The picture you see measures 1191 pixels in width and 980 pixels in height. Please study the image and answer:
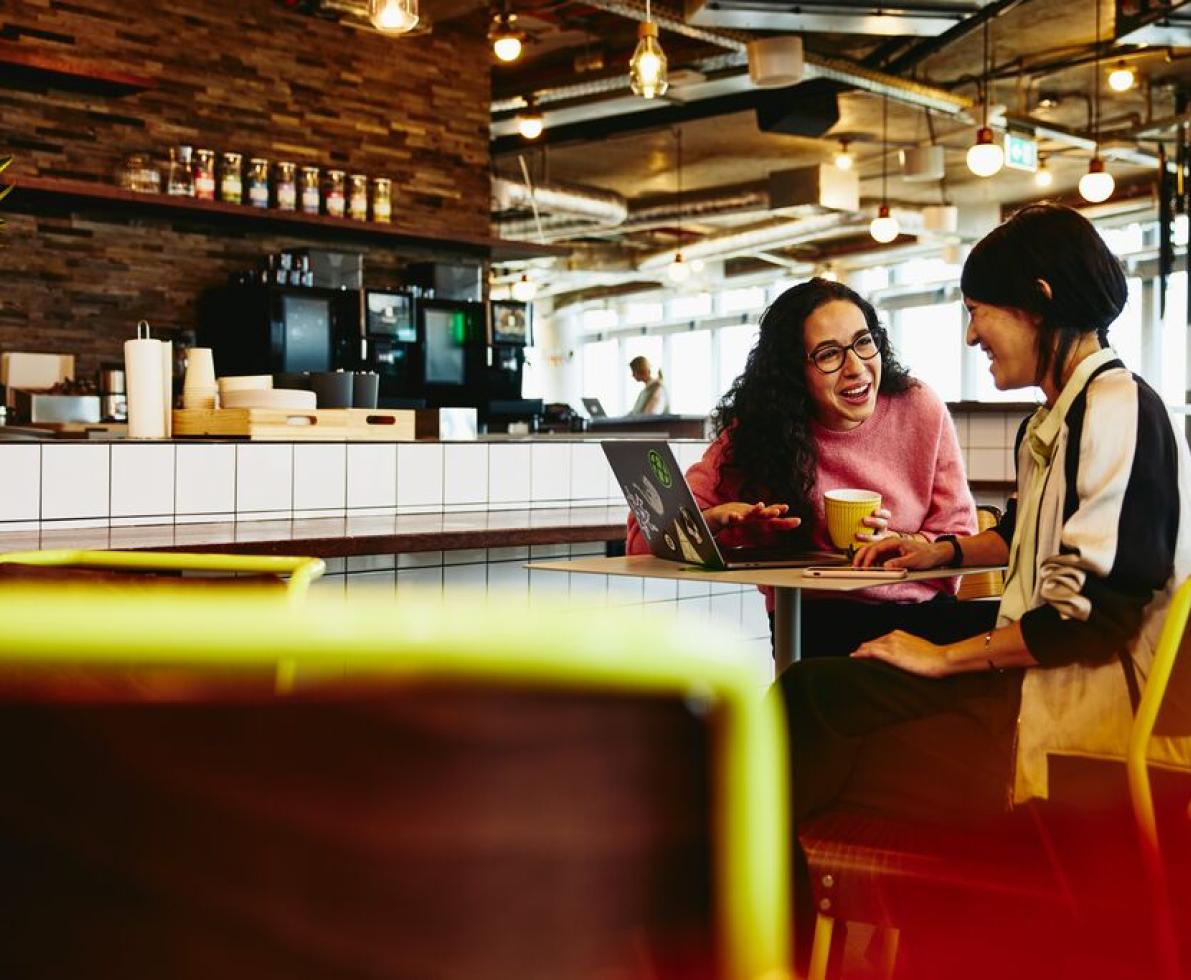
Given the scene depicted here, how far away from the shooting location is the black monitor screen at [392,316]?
6.93 meters

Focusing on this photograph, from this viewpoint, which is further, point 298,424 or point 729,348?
point 729,348

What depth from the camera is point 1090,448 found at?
5.60 feet

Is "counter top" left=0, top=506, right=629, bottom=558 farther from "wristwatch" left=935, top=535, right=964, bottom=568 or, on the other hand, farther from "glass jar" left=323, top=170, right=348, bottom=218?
"glass jar" left=323, top=170, right=348, bottom=218

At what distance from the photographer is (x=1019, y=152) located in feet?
28.0

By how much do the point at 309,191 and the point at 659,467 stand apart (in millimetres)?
4971

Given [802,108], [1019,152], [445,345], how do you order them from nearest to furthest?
1. [445,345]
2. [1019,152]
3. [802,108]

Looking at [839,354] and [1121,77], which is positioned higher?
[1121,77]

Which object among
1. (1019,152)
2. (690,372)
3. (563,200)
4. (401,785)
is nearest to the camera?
(401,785)

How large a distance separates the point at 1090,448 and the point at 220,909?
57.3 inches

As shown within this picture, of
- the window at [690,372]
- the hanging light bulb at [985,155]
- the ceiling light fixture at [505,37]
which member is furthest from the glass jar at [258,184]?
the window at [690,372]

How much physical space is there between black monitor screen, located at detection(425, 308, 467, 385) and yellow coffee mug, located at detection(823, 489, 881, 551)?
16.5ft

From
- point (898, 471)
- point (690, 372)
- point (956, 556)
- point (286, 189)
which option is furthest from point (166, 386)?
point (690, 372)

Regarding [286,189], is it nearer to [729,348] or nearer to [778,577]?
[778,577]

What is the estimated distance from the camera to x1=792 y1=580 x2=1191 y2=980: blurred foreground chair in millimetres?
1513
